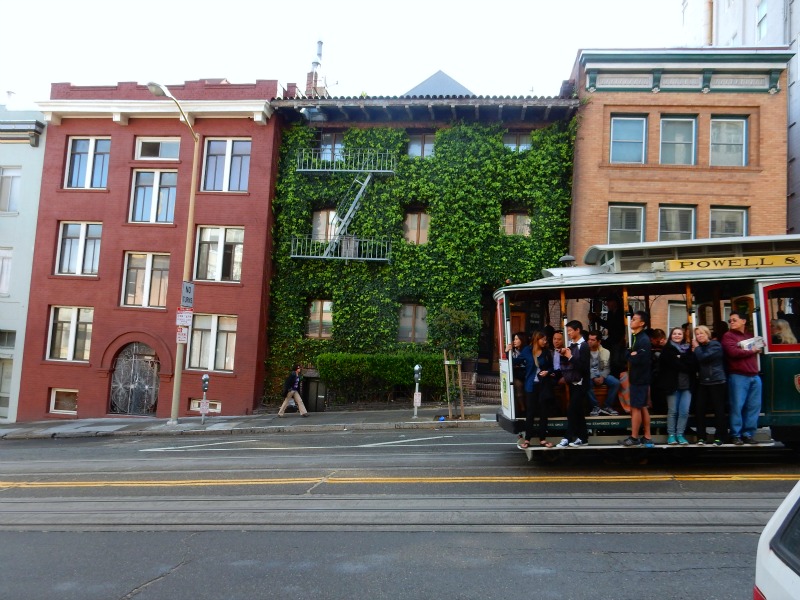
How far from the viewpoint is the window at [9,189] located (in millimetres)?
23703

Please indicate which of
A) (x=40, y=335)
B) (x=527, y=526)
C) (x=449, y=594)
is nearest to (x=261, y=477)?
(x=527, y=526)

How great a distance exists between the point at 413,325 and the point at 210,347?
23.7ft

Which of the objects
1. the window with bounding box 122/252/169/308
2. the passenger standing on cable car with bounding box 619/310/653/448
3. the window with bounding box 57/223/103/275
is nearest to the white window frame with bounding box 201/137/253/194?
→ the window with bounding box 122/252/169/308

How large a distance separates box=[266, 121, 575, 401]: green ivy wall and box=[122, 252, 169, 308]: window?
4064 mm

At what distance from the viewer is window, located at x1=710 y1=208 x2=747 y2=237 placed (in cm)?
1984

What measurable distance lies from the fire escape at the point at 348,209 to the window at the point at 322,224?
0.05 m

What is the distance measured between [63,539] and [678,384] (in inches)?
304

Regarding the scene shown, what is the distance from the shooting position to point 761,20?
25219 mm

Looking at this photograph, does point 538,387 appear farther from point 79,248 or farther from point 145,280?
point 79,248

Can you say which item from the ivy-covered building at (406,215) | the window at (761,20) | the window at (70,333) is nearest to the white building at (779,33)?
the window at (761,20)

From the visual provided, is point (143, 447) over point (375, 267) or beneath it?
beneath

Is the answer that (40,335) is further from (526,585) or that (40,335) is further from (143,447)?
(526,585)

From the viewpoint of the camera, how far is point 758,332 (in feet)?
27.8

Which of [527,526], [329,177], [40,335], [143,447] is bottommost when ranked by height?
[143,447]
